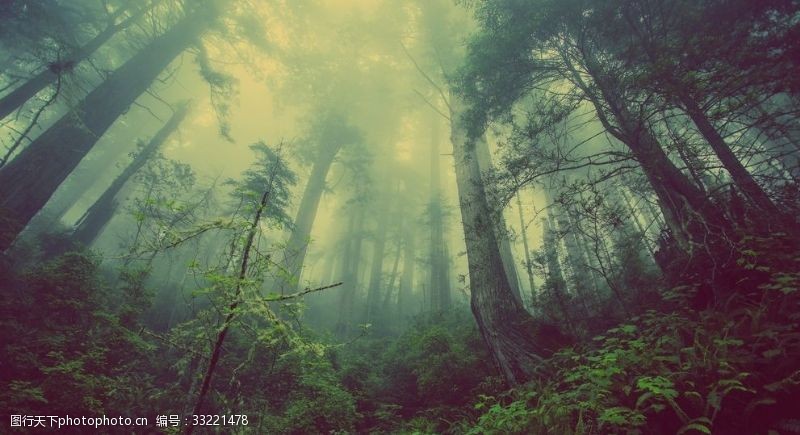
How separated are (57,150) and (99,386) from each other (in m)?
5.05

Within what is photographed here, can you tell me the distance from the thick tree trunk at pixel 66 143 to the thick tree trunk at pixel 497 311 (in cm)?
820

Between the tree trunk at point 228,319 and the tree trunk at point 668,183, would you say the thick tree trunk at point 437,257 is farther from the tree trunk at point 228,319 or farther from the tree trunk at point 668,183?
the tree trunk at point 228,319

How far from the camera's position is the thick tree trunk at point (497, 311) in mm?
5184

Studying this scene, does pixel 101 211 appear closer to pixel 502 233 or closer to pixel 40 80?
pixel 40 80

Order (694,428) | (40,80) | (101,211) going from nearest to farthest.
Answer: (694,428) → (40,80) → (101,211)

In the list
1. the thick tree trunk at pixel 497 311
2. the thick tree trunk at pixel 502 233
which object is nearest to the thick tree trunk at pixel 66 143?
the thick tree trunk at pixel 497 311

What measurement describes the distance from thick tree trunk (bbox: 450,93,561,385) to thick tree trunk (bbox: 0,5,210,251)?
8.20 meters

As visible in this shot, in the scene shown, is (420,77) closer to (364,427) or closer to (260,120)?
(364,427)

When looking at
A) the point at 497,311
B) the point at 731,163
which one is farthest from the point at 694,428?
the point at 731,163

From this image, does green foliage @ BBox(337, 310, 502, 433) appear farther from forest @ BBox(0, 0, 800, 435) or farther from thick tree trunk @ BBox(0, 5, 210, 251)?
thick tree trunk @ BBox(0, 5, 210, 251)

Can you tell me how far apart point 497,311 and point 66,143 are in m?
9.32

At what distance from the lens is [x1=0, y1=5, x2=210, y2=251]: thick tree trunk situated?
6020 mm

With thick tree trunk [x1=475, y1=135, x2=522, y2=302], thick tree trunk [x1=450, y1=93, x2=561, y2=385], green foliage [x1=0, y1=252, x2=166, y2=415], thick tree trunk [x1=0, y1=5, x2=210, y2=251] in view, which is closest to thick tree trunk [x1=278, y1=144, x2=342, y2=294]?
thick tree trunk [x1=0, y1=5, x2=210, y2=251]

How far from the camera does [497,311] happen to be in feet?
19.4
